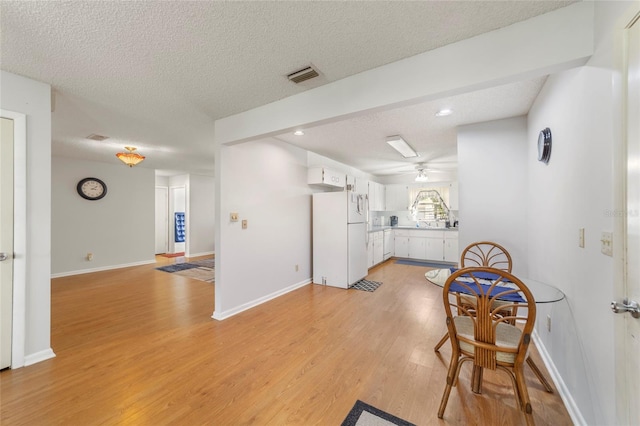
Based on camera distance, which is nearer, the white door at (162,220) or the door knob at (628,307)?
the door knob at (628,307)

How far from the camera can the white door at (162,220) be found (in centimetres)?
817

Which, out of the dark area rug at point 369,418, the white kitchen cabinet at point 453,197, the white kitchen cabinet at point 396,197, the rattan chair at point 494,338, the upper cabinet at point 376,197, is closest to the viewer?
the rattan chair at point 494,338

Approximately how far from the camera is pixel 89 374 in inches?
80.7

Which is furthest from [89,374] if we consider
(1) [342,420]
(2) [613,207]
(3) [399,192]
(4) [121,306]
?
(3) [399,192]

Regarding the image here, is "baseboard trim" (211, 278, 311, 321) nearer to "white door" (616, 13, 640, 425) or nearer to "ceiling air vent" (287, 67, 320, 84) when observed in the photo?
"ceiling air vent" (287, 67, 320, 84)

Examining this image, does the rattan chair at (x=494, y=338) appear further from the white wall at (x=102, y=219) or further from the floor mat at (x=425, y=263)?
the white wall at (x=102, y=219)

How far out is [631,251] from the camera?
1.03m

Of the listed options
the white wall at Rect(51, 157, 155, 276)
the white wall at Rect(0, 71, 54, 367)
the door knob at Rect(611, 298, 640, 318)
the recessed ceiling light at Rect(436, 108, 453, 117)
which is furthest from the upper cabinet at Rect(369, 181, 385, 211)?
the white wall at Rect(51, 157, 155, 276)

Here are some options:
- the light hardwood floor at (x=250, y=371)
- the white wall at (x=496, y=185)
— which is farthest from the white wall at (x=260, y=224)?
the white wall at (x=496, y=185)

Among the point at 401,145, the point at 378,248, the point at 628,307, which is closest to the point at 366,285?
the point at 378,248

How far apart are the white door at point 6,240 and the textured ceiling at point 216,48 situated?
1.99 feet

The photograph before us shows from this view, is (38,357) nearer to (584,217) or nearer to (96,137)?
(96,137)

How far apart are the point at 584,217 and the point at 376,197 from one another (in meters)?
5.41

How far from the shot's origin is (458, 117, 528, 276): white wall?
116 inches
